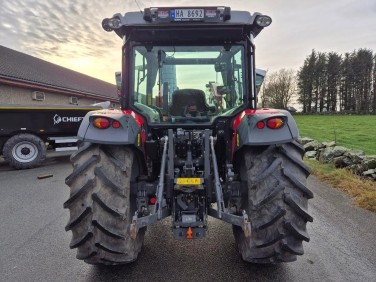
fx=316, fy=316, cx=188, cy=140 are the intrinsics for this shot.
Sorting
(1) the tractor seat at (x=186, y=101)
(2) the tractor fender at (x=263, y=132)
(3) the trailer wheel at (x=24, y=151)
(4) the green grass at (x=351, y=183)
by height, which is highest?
(1) the tractor seat at (x=186, y=101)

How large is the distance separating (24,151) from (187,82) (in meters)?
7.76

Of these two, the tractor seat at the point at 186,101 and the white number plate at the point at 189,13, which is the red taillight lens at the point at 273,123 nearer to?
the tractor seat at the point at 186,101

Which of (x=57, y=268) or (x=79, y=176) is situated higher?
(x=79, y=176)

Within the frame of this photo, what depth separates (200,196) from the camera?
9.73 ft

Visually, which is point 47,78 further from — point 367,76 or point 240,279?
point 367,76

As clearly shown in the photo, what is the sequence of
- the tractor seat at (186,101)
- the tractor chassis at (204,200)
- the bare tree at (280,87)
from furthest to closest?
the bare tree at (280,87), the tractor seat at (186,101), the tractor chassis at (204,200)

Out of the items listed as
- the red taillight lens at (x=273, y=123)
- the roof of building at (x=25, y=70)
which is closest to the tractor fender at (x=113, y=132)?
the red taillight lens at (x=273, y=123)

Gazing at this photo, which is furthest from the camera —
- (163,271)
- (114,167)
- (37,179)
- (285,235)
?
(37,179)

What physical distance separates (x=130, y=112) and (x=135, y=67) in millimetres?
511

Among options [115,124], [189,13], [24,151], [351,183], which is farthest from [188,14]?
[24,151]

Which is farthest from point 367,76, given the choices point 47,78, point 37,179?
point 37,179

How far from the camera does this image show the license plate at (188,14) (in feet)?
10.1

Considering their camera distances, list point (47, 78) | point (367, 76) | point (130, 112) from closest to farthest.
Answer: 1. point (130, 112)
2. point (47, 78)
3. point (367, 76)

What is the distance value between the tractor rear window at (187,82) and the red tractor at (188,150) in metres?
0.01
